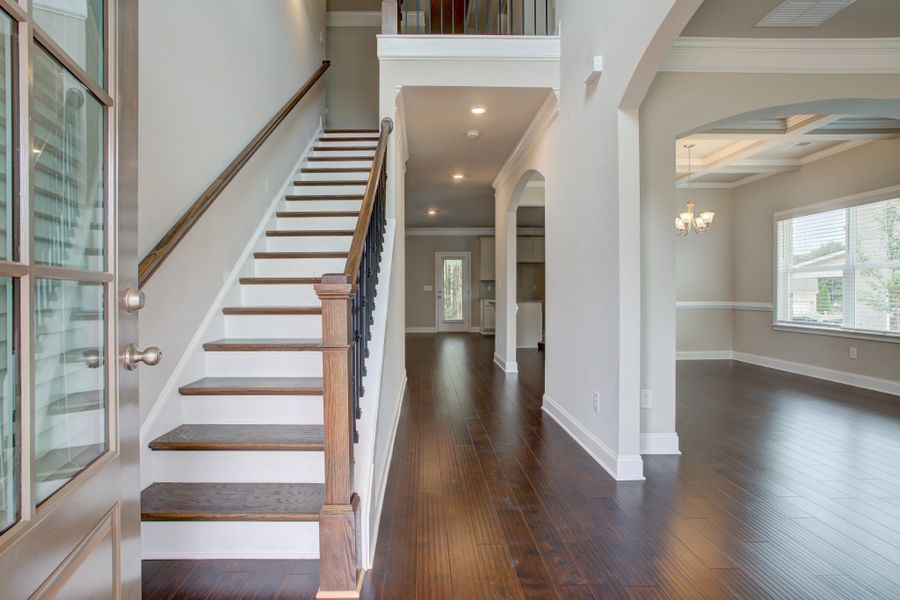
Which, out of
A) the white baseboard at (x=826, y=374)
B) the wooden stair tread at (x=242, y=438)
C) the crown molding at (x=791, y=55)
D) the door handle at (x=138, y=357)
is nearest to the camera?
the door handle at (x=138, y=357)

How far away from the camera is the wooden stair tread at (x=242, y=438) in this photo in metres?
1.91

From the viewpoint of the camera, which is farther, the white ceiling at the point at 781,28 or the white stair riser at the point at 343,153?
the white stair riser at the point at 343,153

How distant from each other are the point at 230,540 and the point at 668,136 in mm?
3252

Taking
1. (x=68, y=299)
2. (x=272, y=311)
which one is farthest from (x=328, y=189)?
(x=68, y=299)

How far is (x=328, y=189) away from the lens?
13.5 feet

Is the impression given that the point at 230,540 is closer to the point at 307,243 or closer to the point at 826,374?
the point at 307,243

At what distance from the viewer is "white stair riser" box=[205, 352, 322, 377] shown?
2.40 meters

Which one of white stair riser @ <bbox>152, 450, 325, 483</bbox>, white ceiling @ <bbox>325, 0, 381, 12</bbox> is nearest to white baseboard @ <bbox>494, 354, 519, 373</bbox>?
white stair riser @ <bbox>152, 450, 325, 483</bbox>

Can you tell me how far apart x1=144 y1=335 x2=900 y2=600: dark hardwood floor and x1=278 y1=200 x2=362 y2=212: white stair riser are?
1868 millimetres

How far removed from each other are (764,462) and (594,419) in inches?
43.0

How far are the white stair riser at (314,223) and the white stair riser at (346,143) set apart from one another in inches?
67.0

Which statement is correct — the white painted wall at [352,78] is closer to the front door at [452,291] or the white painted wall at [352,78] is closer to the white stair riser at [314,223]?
the white stair riser at [314,223]

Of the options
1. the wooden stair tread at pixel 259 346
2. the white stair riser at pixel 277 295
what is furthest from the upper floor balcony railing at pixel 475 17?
the wooden stair tread at pixel 259 346

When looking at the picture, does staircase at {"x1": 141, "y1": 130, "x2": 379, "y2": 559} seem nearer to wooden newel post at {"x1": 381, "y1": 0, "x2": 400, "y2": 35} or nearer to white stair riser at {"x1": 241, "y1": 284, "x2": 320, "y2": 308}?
white stair riser at {"x1": 241, "y1": 284, "x2": 320, "y2": 308}
